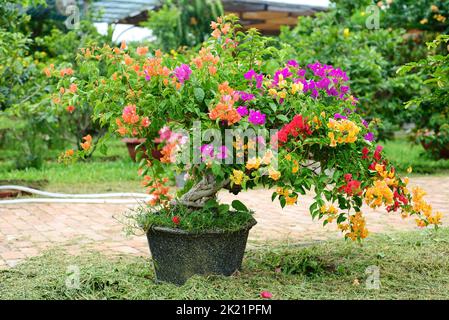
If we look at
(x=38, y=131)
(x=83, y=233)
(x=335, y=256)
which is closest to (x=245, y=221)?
(x=335, y=256)

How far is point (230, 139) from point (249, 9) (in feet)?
46.2

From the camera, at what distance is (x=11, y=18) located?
6.98 meters

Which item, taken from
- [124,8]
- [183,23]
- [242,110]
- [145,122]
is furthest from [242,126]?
[124,8]

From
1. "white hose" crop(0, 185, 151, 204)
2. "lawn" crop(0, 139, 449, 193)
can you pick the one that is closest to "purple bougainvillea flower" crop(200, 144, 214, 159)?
"white hose" crop(0, 185, 151, 204)

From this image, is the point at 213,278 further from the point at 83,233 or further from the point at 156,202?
the point at 83,233

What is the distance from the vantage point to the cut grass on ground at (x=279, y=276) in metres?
3.46

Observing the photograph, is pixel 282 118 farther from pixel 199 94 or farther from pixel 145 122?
pixel 145 122

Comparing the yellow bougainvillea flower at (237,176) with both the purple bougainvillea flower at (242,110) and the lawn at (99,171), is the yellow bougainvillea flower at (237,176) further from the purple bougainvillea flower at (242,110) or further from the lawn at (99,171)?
the lawn at (99,171)

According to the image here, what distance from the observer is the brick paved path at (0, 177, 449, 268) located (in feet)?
15.8

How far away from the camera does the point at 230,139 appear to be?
3.30 metres

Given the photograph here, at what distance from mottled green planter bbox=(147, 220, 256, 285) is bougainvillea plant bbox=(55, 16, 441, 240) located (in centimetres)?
10

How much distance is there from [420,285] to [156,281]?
1.54 meters

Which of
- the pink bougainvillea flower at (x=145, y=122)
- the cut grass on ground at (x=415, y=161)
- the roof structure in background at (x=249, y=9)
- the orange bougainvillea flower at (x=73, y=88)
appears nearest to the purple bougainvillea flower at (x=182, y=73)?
the pink bougainvillea flower at (x=145, y=122)

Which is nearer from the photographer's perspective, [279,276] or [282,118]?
[282,118]
